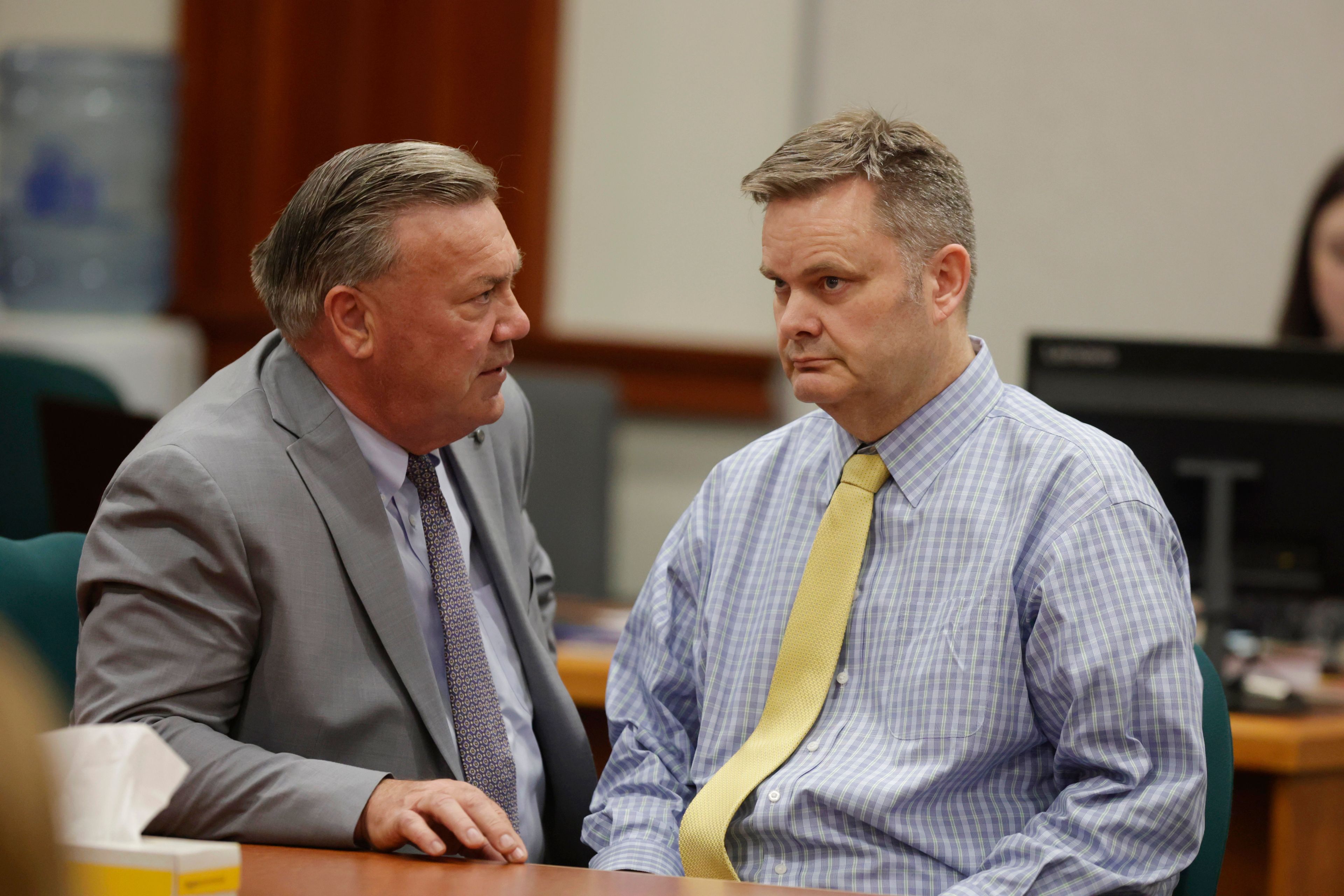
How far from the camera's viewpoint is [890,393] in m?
1.57

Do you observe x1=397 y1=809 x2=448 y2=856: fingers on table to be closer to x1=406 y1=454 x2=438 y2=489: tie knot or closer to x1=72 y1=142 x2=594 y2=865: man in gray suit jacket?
x1=72 y1=142 x2=594 y2=865: man in gray suit jacket

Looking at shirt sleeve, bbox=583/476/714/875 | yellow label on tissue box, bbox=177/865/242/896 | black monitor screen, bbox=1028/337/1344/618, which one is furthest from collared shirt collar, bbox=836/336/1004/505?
yellow label on tissue box, bbox=177/865/242/896

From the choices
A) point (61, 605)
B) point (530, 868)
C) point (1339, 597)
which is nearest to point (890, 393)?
point (530, 868)

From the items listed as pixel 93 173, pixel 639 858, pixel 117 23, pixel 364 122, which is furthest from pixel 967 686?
pixel 117 23

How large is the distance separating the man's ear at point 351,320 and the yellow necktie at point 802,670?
55 cm

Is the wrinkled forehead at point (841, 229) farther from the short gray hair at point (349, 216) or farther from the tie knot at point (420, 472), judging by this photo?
the tie knot at point (420, 472)

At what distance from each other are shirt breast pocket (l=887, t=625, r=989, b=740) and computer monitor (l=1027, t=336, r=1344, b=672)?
2.90 ft

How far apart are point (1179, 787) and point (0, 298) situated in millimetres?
3909

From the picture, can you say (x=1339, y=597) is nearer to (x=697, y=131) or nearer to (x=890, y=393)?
(x=890, y=393)

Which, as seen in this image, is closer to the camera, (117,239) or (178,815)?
(178,815)

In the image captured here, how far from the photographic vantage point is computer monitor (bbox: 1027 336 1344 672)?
2.21 m

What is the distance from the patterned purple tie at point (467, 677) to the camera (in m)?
1.58

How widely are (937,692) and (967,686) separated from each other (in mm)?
31

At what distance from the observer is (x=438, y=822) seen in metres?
1.33
